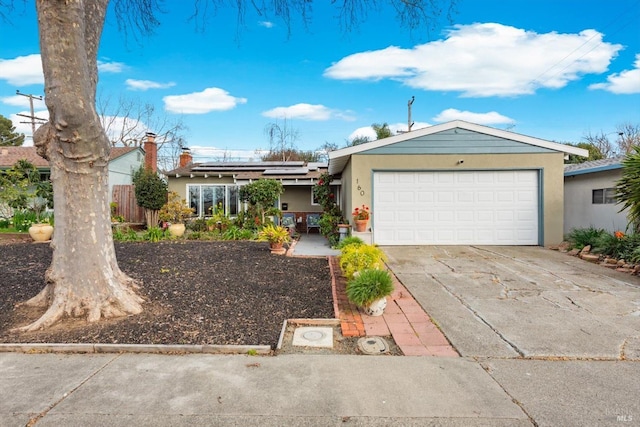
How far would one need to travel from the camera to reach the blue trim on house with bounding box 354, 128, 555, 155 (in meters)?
9.87

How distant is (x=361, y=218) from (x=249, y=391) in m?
7.07

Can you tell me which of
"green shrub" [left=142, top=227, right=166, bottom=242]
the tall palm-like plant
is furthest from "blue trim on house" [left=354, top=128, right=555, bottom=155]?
"green shrub" [left=142, top=227, right=166, bottom=242]

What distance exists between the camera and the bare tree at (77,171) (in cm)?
384

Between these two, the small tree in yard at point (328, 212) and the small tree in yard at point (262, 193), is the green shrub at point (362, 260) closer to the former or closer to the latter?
the small tree in yard at point (328, 212)

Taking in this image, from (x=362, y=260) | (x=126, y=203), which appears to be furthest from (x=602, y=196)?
(x=126, y=203)

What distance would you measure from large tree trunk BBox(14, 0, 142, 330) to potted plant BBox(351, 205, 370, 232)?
6.03 m

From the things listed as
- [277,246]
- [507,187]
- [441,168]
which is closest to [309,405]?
[277,246]

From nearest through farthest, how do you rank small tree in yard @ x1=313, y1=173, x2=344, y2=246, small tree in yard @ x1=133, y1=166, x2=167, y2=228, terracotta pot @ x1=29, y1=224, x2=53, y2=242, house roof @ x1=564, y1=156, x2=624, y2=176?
1. house roof @ x1=564, y1=156, x2=624, y2=176
2. terracotta pot @ x1=29, y1=224, x2=53, y2=242
3. small tree in yard @ x1=313, y1=173, x2=344, y2=246
4. small tree in yard @ x1=133, y1=166, x2=167, y2=228

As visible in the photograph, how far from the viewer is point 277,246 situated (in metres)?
8.58

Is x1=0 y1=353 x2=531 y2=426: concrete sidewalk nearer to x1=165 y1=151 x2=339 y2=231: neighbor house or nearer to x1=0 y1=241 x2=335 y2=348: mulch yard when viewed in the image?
x1=0 y1=241 x2=335 y2=348: mulch yard

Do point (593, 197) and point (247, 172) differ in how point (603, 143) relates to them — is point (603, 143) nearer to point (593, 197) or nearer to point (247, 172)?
point (593, 197)

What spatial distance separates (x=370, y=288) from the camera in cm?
444

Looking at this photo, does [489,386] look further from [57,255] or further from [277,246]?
[277,246]

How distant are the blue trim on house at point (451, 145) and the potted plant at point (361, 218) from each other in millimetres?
1621
